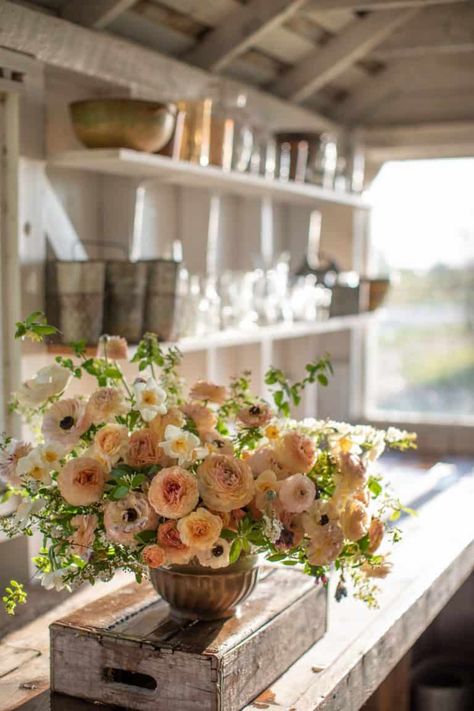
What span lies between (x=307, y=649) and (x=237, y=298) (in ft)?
4.01

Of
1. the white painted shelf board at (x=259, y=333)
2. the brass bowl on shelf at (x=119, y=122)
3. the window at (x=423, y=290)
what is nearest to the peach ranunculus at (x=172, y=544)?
the white painted shelf board at (x=259, y=333)

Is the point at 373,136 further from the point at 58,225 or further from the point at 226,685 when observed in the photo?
the point at 226,685

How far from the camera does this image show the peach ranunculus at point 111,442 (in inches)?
62.1

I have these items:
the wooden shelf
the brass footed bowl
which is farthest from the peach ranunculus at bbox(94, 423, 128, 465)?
the wooden shelf

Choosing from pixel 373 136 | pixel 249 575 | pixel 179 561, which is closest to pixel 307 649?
pixel 249 575

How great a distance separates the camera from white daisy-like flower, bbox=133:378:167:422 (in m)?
1.61

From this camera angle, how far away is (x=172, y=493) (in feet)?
5.00

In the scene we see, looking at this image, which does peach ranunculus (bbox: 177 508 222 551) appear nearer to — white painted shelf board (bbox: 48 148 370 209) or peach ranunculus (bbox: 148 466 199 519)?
peach ranunculus (bbox: 148 466 199 519)

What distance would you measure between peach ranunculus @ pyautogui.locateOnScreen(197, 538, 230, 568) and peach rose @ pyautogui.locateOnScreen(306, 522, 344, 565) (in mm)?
131

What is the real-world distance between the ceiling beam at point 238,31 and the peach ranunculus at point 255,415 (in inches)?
59.4

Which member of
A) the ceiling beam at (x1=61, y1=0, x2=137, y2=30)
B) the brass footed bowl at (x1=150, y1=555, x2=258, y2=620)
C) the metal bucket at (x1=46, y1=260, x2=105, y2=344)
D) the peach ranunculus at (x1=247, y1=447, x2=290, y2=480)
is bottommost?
the brass footed bowl at (x1=150, y1=555, x2=258, y2=620)

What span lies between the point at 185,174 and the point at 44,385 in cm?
105

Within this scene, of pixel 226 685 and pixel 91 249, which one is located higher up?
pixel 91 249

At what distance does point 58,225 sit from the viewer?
2.44 metres
